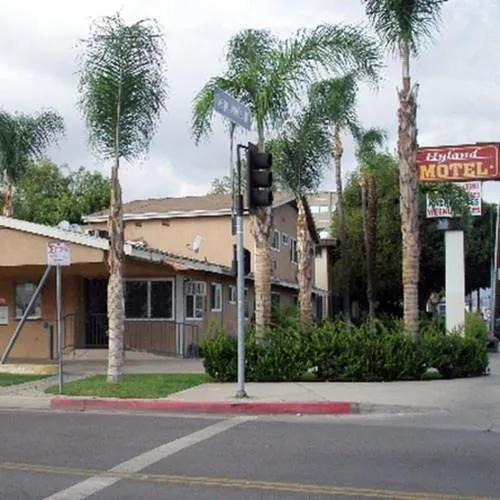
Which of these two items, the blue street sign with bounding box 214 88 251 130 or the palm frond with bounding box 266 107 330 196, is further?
the palm frond with bounding box 266 107 330 196

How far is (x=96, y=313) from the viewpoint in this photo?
2595 cm

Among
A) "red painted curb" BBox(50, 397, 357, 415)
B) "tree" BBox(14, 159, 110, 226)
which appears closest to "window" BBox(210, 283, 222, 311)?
"red painted curb" BBox(50, 397, 357, 415)

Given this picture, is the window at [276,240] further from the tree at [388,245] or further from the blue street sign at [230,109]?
the blue street sign at [230,109]

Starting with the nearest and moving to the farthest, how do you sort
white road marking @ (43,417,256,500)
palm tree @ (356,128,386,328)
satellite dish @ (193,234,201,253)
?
white road marking @ (43,417,256,500), palm tree @ (356,128,386,328), satellite dish @ (193,234,201,253)

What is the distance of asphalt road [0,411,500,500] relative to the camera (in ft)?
24.5

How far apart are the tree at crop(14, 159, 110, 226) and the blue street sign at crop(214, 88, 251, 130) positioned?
118 ft

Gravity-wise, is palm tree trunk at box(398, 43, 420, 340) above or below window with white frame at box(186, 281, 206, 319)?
above

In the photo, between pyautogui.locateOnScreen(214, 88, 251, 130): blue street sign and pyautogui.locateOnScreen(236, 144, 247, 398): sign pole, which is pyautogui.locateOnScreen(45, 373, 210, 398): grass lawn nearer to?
pyautogui.locateOnScreen(236, 144, 247, 398): sign pole

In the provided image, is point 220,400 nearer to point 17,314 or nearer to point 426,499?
point 426,499

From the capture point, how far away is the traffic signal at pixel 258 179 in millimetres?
13641

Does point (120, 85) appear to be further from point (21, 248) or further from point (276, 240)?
point (276, 240)

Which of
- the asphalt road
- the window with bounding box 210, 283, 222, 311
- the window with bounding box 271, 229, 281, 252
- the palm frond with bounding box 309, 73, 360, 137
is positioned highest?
the palm frond with bounding box 309, 73, 360, 137

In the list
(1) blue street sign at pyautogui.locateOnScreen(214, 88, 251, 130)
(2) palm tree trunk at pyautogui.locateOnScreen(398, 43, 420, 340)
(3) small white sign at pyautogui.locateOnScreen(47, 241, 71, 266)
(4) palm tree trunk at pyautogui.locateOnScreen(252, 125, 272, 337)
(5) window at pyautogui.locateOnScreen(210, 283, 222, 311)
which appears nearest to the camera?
(1) blue street sign at pyautogui.locateOnScreen(214, 88, 251, 130)

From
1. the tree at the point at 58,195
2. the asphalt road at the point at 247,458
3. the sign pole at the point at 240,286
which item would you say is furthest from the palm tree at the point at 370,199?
the tree at the point at 58,195
